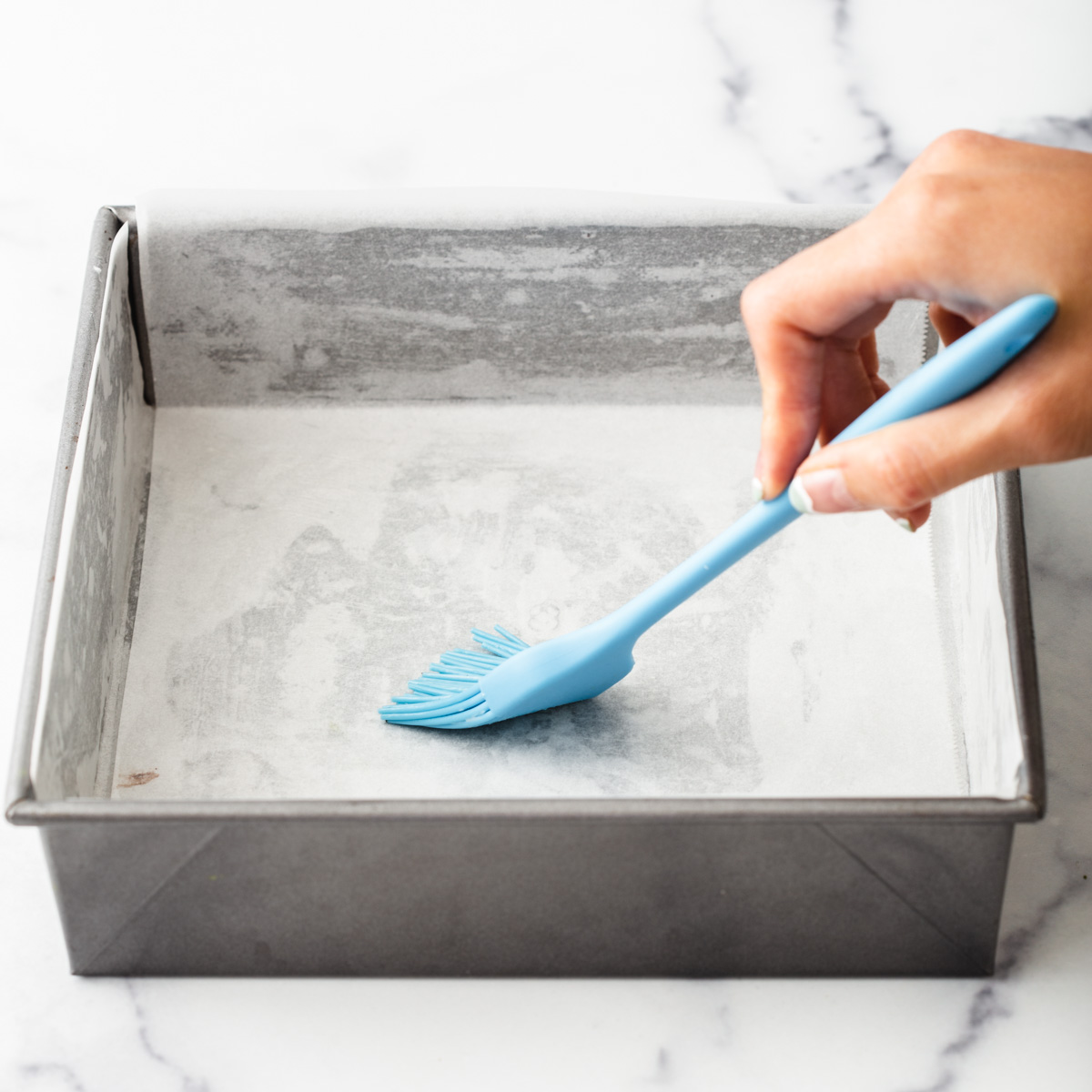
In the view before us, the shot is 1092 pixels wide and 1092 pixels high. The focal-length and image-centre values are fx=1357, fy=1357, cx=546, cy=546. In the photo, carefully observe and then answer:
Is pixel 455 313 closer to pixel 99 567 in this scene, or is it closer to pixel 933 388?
pixel 99 567

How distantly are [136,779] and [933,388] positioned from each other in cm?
44

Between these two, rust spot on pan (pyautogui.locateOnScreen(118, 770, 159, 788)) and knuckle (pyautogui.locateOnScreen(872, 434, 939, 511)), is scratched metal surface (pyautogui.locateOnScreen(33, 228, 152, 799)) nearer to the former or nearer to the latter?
rust spot on pan (pyautogui.locateOnScreen(118, 770, 159, 788))

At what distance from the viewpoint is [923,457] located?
540mm

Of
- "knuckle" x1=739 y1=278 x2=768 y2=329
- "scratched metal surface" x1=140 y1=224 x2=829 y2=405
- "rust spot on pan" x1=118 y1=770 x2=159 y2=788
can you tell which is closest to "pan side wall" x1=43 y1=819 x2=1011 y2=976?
"rust spot on pan" x1=118 y1=770 x2=159 y2=788

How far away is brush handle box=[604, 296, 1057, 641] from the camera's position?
52 centimetres

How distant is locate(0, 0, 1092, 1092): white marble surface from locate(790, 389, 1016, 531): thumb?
0.77 ft

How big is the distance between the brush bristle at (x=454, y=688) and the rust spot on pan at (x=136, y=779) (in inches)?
4.9

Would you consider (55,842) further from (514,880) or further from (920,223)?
(920,223)

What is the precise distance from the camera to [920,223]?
0.56m

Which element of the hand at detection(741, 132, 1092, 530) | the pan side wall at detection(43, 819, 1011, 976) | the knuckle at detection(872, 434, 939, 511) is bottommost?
the pan side wall at detection(43, 819, 1011, 976)

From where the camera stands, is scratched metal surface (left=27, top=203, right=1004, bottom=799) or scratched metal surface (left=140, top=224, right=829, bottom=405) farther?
scratched metal surface (left=140, top=224, right=829, bottom=405)

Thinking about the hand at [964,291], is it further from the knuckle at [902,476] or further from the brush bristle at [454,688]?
the brush bristle at [454,688]

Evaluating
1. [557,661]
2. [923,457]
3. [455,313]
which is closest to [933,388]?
[923,457]

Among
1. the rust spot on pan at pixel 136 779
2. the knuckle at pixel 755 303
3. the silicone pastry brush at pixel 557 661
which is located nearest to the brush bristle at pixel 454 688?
the silicone pastry brush at pixel 557 661
